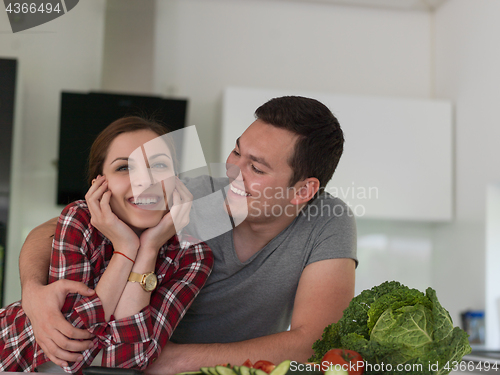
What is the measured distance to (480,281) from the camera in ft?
7.52

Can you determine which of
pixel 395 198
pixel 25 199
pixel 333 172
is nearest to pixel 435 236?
pixel 395 198

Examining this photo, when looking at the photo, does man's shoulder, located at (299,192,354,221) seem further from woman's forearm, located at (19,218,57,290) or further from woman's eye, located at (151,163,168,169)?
woman's forearm, located at (19,218,57,290)

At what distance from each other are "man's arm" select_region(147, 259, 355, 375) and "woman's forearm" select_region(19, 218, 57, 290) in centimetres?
27

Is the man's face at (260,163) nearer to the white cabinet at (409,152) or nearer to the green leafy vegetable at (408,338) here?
the green leafy vegetable at (408,338)

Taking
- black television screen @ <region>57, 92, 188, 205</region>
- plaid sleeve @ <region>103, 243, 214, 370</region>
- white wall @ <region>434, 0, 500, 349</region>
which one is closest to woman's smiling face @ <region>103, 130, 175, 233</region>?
plaid sleeve @ <region>103, 243, 214, 370</region>

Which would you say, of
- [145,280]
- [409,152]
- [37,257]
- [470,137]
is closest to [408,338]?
[145,280]

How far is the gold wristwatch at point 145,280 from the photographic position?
86 cm

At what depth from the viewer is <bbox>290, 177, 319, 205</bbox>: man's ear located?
1009 millimetres

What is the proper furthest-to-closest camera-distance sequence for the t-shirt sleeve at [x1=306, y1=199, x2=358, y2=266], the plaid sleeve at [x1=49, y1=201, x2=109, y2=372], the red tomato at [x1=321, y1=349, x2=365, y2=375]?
1. the t-shirt sleeve at [x1=306, y1=199, x2=358, y2=266]
2. the plaid sleeve at [x1=49, y1=201, x2=109, y2=372]
3. the red tomato at [x1=321, y1=349, x2=365, y2=375]

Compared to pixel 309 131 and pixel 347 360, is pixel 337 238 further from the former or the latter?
pixel 347 360

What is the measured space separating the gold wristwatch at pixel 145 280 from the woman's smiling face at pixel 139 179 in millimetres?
91

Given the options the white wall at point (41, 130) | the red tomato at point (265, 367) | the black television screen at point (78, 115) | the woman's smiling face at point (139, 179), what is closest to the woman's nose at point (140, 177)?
the woman's smiling face at point (139, 179)

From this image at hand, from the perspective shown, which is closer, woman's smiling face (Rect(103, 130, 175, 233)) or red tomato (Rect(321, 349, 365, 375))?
red tomato (Rect(321, 349, 365, 375))

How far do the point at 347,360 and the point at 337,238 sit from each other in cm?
37
